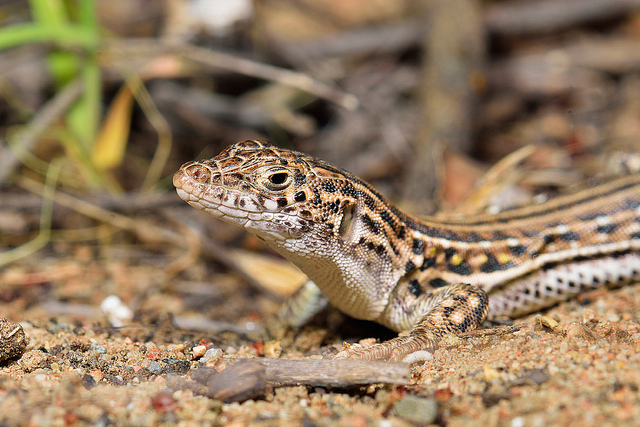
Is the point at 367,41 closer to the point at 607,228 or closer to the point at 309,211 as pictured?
the point at 607,228

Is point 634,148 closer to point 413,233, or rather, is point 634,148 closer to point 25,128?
point 413,233

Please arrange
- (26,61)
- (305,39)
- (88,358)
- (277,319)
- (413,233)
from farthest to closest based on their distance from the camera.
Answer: (305,39) → (26,61) → (277,319) → (413,233) → (88,358)

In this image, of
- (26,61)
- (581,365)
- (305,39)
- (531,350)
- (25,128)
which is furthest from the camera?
(305,39)

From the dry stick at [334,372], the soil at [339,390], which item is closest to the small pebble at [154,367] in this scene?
the soil at [339,390]

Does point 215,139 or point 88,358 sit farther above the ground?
point 215,139

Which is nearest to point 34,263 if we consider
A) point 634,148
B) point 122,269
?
point 122,269

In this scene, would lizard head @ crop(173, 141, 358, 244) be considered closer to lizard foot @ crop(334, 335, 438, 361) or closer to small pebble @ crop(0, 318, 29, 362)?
lizard foot @ crop(334, 335, 438, 361)

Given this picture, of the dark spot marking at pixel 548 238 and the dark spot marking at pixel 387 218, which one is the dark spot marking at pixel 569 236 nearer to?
the dark spot marking at pixel 548 238
